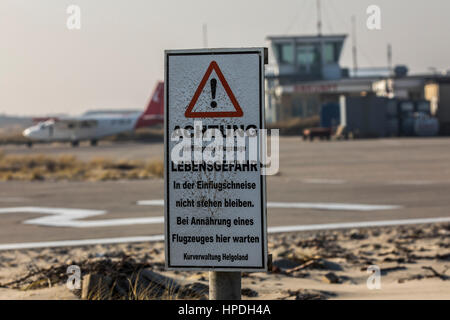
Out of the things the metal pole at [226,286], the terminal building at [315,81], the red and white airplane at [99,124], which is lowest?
the metal pole at [226,286]

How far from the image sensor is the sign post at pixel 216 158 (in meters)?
3.84

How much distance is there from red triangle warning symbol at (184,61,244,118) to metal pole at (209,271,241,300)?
992 millimetres

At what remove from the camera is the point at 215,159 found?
387 cm

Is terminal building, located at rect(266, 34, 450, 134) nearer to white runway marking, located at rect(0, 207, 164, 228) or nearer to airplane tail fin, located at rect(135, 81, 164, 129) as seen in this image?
airplane tail fin, located at rect(135, 81, 164, 129)

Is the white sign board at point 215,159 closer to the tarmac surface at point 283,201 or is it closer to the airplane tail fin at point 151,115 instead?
the tarmac surface at point 283,201

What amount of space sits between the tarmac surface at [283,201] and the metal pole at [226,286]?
372 inches

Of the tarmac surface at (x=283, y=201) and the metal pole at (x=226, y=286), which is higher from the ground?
the metal pole at (x=226, y=286)

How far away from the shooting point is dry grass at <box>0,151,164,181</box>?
94.8 ft

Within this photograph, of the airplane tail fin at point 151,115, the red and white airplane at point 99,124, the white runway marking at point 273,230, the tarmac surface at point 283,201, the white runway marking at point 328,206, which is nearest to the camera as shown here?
the white runway marking at point 273,230

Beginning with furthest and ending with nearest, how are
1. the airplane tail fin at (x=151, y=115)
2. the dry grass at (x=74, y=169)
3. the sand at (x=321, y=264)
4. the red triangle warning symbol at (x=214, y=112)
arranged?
the airplane tail fin at (x=151, y=115)
the dry grass at (x=74, y=169)
the sand at (x=321, y=264)
the red triangle warning symbol at (x=214, y=112)

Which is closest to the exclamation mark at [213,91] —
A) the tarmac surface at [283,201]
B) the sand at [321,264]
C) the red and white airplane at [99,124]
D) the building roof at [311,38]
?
the sand at [321,264]

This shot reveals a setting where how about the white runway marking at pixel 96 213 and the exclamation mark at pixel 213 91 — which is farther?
the white runway marking at pixel 96 213

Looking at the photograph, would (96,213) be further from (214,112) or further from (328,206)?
(214,112)
